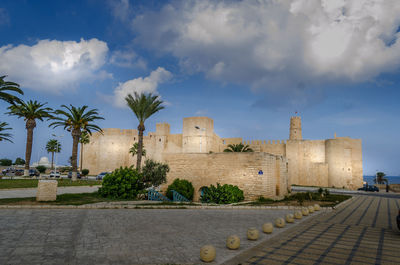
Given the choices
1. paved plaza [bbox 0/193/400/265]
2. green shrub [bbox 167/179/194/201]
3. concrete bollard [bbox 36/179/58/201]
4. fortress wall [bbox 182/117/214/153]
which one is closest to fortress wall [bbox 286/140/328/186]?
fortress wall [bbox 182/117/214/153]

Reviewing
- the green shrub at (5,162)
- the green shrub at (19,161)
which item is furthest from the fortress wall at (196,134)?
the green shrub at (19,161)

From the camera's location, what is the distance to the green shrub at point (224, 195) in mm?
15227

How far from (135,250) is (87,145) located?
4982 cm

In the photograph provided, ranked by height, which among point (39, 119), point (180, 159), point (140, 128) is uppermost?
point (39, 119)

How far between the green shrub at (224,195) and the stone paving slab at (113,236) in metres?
5.89

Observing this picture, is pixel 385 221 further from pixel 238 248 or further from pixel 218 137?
pixel 218 137

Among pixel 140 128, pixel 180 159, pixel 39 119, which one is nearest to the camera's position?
pixel 180 159

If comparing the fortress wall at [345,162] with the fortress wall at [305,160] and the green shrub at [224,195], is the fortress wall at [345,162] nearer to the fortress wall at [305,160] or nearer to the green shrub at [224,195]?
the fortress wall at [305,160]

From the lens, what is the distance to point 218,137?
159ft

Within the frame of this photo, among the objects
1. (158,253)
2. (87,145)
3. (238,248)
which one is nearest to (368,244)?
(238,248)

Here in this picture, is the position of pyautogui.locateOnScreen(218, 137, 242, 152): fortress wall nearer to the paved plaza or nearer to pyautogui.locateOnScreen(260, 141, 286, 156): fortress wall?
pyautogui.locateOnScreen(260, 141, 286, 156): fortress wall

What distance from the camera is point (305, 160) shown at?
4084 cm

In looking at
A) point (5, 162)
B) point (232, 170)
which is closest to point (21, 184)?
point (232, 170)

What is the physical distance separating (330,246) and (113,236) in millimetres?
5057
